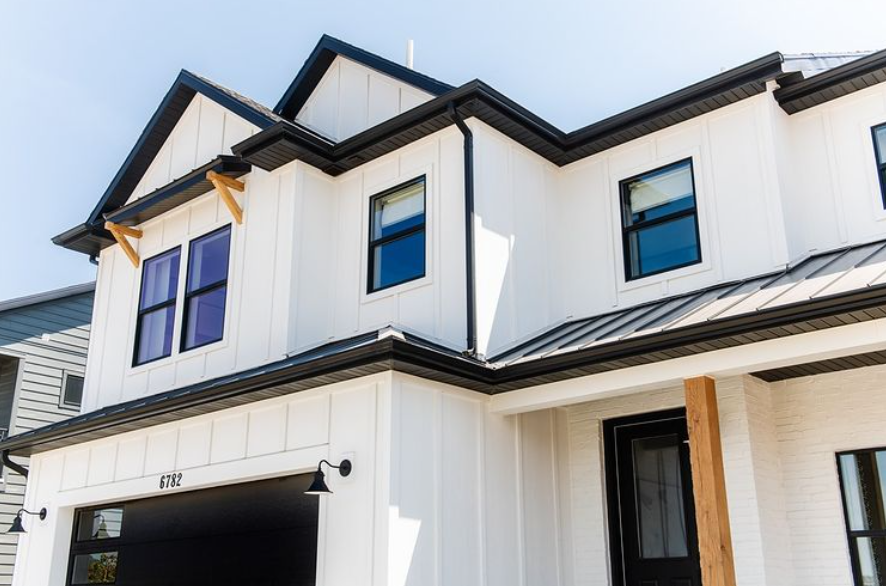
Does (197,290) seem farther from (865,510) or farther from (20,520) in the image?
(865,510)

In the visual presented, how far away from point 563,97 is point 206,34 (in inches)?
241

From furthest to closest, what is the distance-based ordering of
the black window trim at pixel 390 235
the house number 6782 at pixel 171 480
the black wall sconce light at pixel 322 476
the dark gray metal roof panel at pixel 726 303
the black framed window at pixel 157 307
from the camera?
the black framed window at pixel 157 307 < the black window trim at pixel 390 235 < the house number 6782 at pixel 171 480 < the black wall sconce light at pixel 322 476 < the dark gray metal roof panel at pixel 726 303

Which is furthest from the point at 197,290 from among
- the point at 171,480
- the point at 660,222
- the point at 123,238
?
the point at 660,222

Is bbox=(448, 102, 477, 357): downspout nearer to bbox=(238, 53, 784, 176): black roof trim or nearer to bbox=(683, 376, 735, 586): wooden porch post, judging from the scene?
bbox=(238, 53, 784, 176): black roof trim

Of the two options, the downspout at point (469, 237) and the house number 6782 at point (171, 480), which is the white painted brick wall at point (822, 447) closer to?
the downspout at point (469, 237)

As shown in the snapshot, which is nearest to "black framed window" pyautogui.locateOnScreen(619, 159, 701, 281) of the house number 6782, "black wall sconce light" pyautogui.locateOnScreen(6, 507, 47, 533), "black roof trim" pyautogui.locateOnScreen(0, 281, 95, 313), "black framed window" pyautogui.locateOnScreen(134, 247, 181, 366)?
the house number 6782

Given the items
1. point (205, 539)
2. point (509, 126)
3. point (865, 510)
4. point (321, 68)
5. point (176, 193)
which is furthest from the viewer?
point (321, 68)

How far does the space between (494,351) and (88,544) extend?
584 centimetres

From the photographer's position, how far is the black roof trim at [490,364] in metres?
6.61

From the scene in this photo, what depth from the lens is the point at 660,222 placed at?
967 centimetres

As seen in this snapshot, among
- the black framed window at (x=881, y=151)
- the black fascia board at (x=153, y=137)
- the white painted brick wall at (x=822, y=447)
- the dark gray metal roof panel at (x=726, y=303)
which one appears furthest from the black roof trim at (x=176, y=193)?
the black framed window at (x=881, y=151)

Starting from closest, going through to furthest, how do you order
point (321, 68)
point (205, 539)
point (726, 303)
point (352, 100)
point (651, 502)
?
point (726, 303) < point (651, 502) < point (205, 539) < point (352, 100) < point (321, 68)

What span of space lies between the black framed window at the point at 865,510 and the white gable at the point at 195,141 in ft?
24.8

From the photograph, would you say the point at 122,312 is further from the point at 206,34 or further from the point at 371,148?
the point at 206,34
